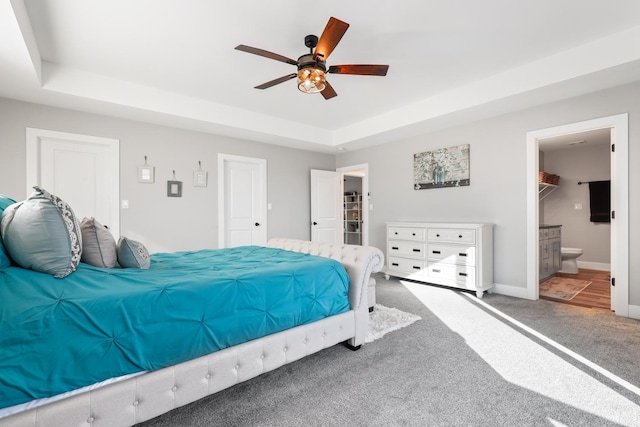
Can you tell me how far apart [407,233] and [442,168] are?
115 centimetres

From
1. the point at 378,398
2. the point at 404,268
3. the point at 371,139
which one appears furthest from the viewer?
the point at 371,139

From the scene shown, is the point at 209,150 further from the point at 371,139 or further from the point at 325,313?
the point at 325,313

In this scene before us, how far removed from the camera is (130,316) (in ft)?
4.60

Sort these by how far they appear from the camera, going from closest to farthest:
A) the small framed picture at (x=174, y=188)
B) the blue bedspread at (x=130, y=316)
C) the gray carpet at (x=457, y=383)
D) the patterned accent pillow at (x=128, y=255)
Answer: the blue bedspread at (x=130, y=316), the gray carpet at (x=457, y=383), the patterned accent pillow at (x=128, y=255), the small framed picture at (x=174, y=188)

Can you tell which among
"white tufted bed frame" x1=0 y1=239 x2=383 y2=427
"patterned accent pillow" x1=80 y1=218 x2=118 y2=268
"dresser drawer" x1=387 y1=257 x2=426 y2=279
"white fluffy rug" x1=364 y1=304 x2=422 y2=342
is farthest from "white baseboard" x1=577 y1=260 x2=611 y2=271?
"patterned accent pillow" x1=80 y1=218 x2=118 y2=268

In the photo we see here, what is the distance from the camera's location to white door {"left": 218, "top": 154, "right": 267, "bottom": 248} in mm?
4887

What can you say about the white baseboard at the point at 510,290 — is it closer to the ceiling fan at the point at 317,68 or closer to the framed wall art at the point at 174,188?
the ceiling fan at the point at 317,68

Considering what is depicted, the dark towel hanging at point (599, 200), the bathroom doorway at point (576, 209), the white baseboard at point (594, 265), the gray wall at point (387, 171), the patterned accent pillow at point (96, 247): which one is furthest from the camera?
the white baseboard at point (594, 265)

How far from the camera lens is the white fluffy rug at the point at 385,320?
2.67 metres

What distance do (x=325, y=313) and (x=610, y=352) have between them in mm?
2222

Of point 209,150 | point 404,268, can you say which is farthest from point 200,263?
point 404,268

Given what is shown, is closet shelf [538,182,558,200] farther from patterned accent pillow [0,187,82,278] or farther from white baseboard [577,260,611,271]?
patterned accent pillow [0,187,82,278]

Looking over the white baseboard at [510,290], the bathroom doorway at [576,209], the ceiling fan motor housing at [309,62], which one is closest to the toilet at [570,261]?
the bathroom doorway at [576,209]

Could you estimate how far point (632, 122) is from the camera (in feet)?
9.92
